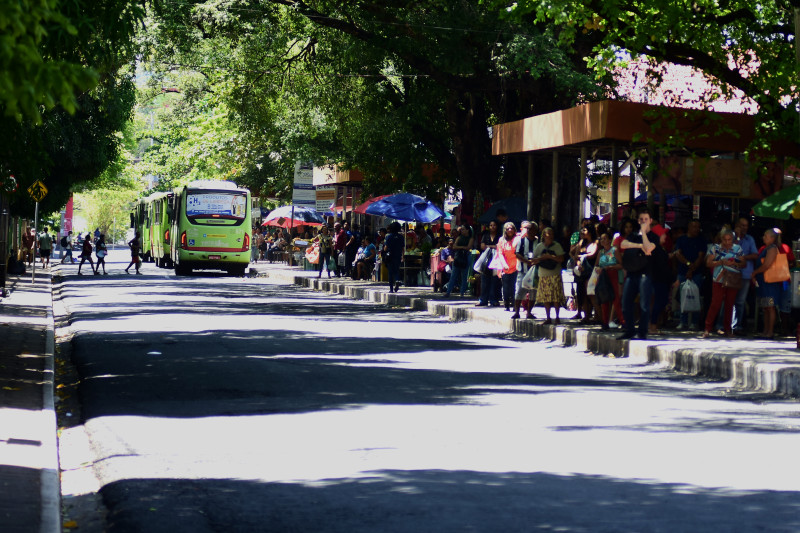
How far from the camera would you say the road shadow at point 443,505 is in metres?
6.36

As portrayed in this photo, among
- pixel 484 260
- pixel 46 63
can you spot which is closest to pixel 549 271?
pixel 484 260

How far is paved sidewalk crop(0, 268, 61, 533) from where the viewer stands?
6484 millimetres

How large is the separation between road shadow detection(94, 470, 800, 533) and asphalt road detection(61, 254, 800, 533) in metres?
0.02

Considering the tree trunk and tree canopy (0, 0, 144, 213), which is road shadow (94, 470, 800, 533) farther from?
the tree trunk

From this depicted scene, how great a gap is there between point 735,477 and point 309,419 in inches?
142

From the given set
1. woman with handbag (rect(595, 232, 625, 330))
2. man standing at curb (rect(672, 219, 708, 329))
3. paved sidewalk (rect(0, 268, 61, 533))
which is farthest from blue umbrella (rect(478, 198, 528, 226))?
A: paved sidewalk (rect(0, 268, 61, 533))

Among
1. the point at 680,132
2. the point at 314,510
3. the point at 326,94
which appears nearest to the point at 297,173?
the point at 326,94

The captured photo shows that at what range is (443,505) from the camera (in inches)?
270

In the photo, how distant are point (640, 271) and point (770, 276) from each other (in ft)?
6.57

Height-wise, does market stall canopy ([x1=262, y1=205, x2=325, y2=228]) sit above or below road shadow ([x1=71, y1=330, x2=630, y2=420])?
above

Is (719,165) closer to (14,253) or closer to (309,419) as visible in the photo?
(309,419)

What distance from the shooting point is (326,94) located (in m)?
35.3

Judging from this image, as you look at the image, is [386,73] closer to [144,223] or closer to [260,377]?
[260,377]

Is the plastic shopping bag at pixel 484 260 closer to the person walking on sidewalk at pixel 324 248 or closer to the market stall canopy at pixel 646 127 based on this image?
the market stall canopy at pixel 646 127
